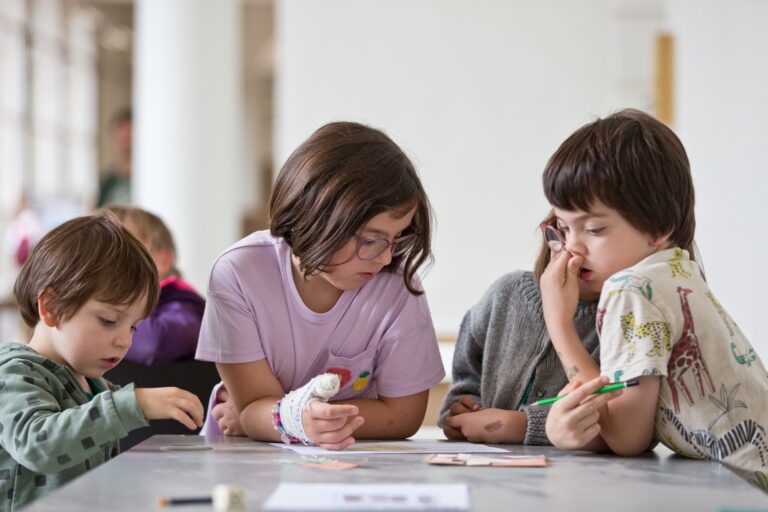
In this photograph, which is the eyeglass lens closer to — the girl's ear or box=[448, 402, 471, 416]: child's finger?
box=[448, 402, 471, 416]: child's finger

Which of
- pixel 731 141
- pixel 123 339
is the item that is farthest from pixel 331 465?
pixel 731 141

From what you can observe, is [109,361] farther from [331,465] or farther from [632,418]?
[632,418]

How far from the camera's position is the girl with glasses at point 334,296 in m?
1.62

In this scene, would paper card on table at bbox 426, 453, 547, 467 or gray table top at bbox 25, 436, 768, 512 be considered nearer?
gray table top at bbox 25, 436, 768, 512

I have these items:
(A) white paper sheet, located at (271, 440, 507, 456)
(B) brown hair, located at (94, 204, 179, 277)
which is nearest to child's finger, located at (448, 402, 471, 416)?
(A) white paper sheet, located at (271, 440, 507, 456)

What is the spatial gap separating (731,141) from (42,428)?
2.55m

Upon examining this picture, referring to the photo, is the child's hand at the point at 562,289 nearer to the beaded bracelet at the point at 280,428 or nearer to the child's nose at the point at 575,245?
the child's nose at the point at 575,245

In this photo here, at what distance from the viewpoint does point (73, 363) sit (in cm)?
155

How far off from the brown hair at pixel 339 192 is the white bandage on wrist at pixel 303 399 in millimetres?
248

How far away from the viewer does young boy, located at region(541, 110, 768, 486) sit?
1.37 meters

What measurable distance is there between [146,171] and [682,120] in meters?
3.03

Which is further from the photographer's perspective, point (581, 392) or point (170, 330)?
point (170, 330)

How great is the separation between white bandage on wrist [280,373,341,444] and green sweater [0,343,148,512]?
23 centimetres

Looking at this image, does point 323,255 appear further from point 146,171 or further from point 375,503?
point 146,171
